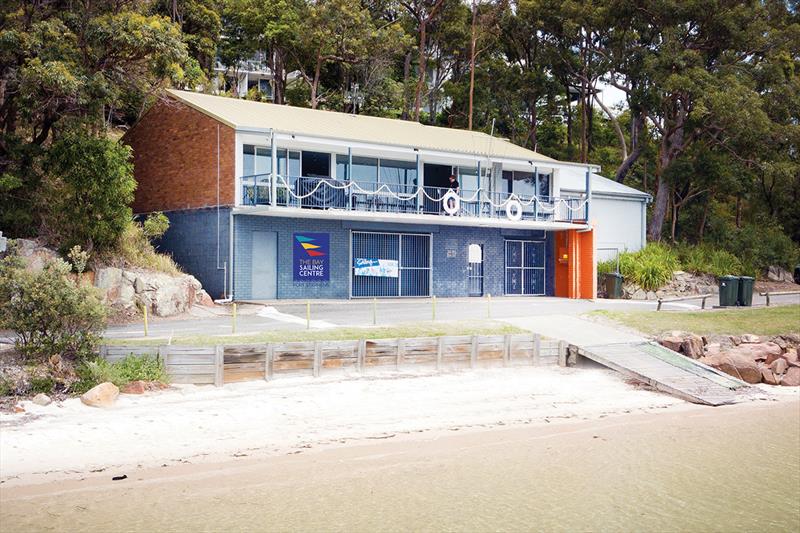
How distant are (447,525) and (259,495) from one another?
2.55 metres

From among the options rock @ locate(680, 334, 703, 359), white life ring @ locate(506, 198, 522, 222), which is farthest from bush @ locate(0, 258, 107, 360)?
white life ring @ locate(506, 198, 522, 222)

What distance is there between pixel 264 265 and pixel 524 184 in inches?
503

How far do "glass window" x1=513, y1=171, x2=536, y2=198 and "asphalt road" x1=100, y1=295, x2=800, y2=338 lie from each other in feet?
18.6

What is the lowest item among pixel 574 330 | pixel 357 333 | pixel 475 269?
pixel 574 330

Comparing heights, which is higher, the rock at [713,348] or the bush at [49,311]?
the bush at [49,311]

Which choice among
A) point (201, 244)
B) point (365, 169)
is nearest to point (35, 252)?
point (201, 244)

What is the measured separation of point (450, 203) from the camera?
30188 mm

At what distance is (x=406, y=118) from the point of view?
47.6 metres

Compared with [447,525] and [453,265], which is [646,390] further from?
[453,265]

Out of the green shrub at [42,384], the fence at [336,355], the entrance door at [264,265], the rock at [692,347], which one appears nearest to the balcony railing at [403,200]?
the entrance door at [264,265]

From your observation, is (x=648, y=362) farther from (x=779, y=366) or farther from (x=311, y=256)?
(x=311, y=256)

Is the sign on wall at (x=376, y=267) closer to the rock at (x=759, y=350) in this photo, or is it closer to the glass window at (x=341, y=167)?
the glass window at (x=341, y=167)

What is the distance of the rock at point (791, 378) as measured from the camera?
64.8ft

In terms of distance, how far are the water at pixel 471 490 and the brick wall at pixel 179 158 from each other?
611 inches
